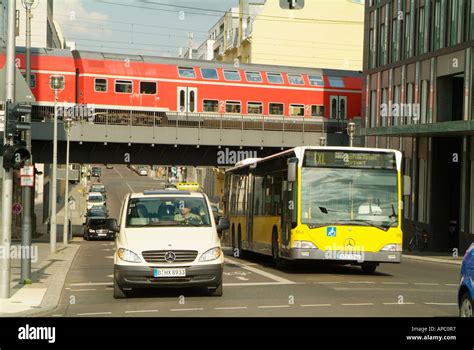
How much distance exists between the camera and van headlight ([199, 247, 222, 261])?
1608 cm

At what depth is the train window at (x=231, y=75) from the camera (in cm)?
5206

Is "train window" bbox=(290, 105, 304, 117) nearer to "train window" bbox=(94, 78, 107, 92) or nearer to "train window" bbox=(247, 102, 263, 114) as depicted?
"train window" bbox=(247, 102, 263, 114)

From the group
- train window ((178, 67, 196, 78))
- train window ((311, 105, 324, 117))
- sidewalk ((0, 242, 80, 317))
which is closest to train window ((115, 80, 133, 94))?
train window ((178, 67, 196, 78))

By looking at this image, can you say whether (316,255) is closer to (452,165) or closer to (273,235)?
(273,235)

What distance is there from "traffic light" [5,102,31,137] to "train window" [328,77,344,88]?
39825mm

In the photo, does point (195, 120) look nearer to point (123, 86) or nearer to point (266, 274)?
point (123, 86)

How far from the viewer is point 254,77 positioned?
53188 mm

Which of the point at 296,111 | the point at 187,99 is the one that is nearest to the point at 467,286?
the point at 187,99

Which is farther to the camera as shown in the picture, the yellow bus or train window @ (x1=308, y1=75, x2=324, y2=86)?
train window @ (x1=308, y1=75, x2=324, y2=86)

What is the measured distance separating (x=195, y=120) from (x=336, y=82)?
39.7 ft

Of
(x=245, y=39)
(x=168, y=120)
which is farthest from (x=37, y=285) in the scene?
(x=245, y=39)

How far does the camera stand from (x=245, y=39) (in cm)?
10394

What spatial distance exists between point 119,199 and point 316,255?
88.3 m

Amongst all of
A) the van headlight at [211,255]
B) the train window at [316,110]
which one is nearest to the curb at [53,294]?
the van headlight at [211,255]
